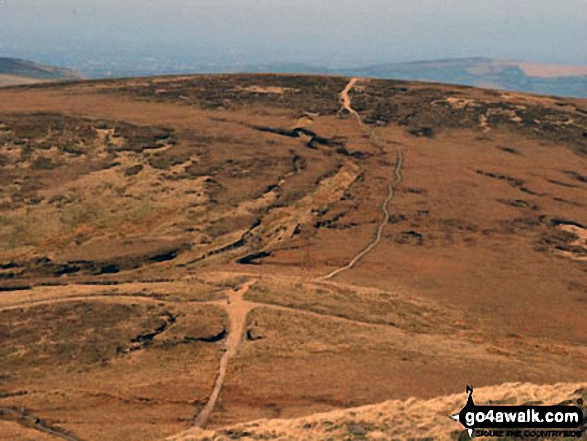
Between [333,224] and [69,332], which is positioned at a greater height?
[333,224]

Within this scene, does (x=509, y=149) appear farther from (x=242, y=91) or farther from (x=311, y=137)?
(x=242, y=91)

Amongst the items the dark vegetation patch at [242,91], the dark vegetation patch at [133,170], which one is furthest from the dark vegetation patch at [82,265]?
the dark vegetation patch at [242,91]

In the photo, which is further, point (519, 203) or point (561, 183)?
point (561, 183)

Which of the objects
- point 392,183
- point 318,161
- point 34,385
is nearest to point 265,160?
point 318,161

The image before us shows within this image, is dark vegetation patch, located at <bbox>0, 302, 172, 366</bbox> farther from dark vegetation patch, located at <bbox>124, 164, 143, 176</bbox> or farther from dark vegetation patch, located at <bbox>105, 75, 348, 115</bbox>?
dark vegetation patch, located at <bbox>105, 75, 348, 115</bbox>

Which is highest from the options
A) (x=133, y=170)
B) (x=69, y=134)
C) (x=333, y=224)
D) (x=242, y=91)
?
(x=242, y=91)

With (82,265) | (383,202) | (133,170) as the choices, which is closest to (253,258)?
(82,265)
